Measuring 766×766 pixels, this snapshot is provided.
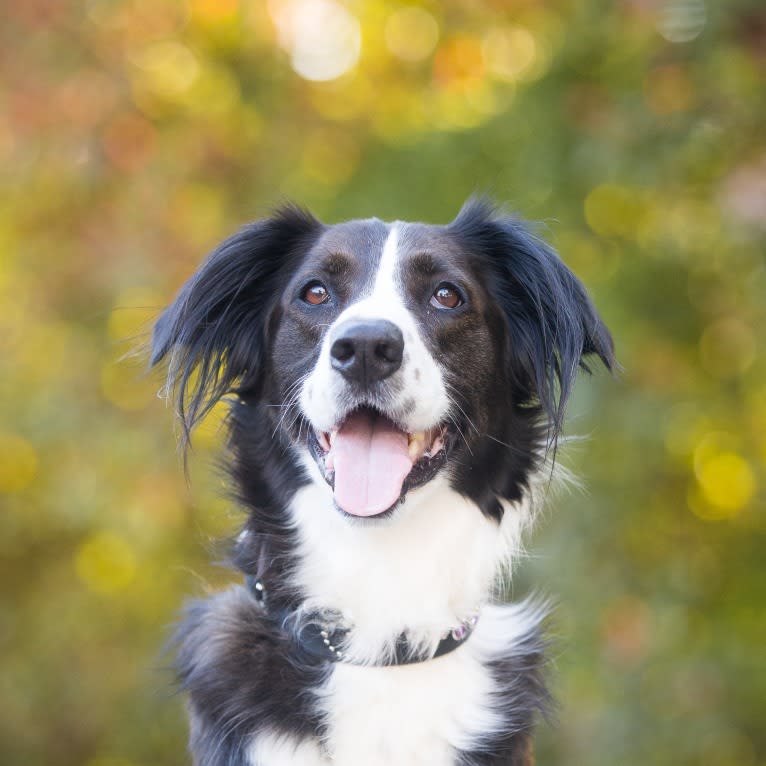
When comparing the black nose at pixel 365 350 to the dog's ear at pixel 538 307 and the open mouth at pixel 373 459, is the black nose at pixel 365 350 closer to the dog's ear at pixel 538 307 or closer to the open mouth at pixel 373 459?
the open mouth at pixel 373 459

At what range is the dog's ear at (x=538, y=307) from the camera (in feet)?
10.7

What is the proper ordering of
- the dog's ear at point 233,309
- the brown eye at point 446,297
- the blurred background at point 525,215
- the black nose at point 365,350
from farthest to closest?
the blurred background at point 525,215 < the dog's ear at point 233,309 < the brown eye at point 446,297 < the black nose at point 365,350

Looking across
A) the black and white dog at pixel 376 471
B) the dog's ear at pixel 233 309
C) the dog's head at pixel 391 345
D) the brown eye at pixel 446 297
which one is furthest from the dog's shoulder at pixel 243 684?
the brown eye at pixel 446 297

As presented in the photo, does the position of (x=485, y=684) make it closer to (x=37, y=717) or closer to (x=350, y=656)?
(x=350, y=656)

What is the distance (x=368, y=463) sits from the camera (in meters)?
2.97

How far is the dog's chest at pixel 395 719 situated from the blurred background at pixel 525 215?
2.96 metres

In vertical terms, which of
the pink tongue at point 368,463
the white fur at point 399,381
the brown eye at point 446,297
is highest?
the brown eye at point 446,297

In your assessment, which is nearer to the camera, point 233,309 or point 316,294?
point 316,294

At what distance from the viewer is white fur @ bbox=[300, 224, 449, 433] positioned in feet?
9.62

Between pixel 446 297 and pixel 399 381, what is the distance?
1.45 ft

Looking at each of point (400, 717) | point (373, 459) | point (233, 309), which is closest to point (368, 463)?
point (373, 459)

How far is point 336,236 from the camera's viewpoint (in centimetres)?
342

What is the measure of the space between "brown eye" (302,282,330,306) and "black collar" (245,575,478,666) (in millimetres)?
861

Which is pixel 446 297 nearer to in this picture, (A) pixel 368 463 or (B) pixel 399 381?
(B) pixel 399 381
